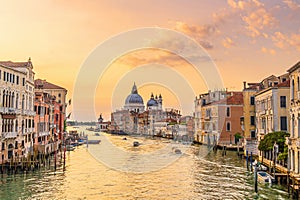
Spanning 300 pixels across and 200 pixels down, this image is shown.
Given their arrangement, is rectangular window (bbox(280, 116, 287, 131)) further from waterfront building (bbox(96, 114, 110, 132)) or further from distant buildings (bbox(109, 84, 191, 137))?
waterfront building (bbox(96, 114, 110, 132))

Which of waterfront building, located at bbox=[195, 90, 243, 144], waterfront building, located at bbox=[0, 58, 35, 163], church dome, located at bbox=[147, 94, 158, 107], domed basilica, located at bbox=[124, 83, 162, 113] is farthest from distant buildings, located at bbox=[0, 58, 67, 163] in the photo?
domed basilica, located at bbox=[124, 83, 162, 113]

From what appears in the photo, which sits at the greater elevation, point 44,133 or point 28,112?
point 28,112

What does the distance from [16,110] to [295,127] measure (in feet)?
48.5

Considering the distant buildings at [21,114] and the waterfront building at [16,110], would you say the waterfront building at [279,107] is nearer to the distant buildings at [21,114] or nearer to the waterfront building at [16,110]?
the distant buildings at [21,114]

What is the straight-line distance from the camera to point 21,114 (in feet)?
71.5

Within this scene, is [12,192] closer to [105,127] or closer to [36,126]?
[36,126]

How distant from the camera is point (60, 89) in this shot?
43812mm

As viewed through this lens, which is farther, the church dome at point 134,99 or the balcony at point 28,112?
the church dome at point 134,99

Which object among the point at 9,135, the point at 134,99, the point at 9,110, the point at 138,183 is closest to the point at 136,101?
the point at 134,99

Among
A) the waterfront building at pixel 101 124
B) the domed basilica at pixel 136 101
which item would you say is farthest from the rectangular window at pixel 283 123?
the waterfront building at pixel 101 124

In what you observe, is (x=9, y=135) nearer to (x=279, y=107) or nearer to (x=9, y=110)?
(x=9, y=110)

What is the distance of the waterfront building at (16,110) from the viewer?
19344 millimetres

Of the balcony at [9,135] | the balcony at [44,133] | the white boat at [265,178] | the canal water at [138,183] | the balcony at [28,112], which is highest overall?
the balcony at [28,112]

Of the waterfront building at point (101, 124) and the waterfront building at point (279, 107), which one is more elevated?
the waterfront building at point (279, 107)
